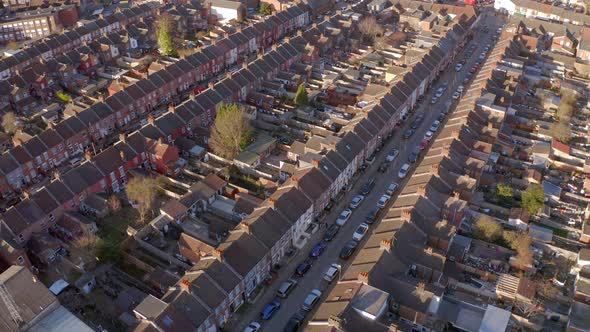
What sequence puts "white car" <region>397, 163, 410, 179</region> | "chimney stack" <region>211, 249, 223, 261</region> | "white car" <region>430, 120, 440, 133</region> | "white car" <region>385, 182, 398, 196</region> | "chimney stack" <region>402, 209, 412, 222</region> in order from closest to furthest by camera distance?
"chimney stack" <region>211, 249, 223, 261</region> < "chimney stack" <region>402, 209, 412, 222</region> < "white car" <region>385, 182, 398, 196</region> < "white car" <region>397, 163, 410, 179</region> < "white car" <region>430, 120, 440, 133</region>

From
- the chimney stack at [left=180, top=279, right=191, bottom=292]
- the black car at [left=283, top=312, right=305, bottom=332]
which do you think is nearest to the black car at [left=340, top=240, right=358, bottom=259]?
the black car at [left=283, top=312, right=305, bottom=332]

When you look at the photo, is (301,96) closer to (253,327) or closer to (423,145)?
(423,145)

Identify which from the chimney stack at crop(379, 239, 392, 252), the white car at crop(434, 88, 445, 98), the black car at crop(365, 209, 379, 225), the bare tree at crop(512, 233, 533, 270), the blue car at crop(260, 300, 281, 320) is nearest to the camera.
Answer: the blue car at crop(260, 300, 281, 320)

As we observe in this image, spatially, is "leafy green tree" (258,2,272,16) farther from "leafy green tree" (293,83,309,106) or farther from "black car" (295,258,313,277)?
"black car" (295,258,313,277)

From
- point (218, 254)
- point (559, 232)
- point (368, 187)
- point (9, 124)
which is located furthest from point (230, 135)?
point (559, 232)

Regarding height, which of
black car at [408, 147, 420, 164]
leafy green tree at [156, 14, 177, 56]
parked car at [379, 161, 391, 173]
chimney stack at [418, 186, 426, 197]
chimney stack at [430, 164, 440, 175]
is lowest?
parked car at [379, 161, 391, 173]

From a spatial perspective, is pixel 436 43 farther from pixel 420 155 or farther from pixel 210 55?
pixel 210 55
